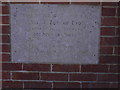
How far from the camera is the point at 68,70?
5.22 feet

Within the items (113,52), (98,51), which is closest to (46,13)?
(98,51)

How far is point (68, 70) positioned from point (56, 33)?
0.32 metres

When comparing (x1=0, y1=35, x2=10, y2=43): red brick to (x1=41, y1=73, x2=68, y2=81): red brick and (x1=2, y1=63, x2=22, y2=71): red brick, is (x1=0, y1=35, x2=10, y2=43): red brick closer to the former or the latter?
(x1=2, y1=63, x2=22, y2=71): red brick

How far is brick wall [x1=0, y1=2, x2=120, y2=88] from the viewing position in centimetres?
155

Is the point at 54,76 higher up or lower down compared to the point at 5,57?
lower down

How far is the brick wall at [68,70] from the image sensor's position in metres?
1.55

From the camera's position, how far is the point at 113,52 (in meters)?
1.56

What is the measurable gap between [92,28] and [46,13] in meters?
0.39

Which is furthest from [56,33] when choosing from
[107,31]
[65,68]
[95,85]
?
[95,85]

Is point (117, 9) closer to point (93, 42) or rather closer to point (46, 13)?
point (93, 42)

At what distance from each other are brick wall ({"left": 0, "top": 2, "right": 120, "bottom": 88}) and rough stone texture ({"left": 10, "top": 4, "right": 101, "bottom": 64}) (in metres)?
0.05

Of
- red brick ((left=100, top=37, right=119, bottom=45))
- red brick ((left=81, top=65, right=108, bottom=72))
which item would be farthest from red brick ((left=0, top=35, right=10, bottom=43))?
red brick ((left=100, top=37, right=119, bottom=45))

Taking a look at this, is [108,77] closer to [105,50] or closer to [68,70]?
[105,50]

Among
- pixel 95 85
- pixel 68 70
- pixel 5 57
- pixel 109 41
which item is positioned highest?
pixel 109 41
